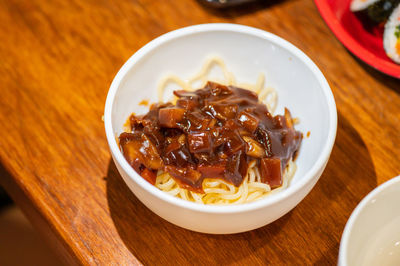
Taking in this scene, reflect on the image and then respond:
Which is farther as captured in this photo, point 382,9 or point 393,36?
point 382,9

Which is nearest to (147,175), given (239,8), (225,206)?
(225,206)

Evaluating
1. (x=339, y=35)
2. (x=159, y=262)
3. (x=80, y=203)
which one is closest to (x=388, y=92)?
(x=339, y=35)

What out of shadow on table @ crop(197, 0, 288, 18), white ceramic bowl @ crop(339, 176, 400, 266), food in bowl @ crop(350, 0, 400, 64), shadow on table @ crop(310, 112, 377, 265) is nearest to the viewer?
white ceramic bowl @ crop(339, 176, 400, 266)

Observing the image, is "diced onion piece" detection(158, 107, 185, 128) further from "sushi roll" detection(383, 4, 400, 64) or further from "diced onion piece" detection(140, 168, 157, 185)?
"sushi roll" detection(383, 4, 400, 64)

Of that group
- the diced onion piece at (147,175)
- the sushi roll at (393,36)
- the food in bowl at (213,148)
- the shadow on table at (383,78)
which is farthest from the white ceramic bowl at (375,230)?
the sushi roll at (393,36)

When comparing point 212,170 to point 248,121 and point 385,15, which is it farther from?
point 385,15

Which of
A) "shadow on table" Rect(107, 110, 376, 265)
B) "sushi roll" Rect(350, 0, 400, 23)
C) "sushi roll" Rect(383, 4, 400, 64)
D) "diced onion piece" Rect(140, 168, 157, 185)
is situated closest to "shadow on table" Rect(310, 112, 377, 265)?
"shadow on table" Rect(107, 110, 376, 265)

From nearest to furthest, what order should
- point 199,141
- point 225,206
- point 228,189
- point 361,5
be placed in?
point 225,206 < point 199,141 < point 228,189 < point 361,5
